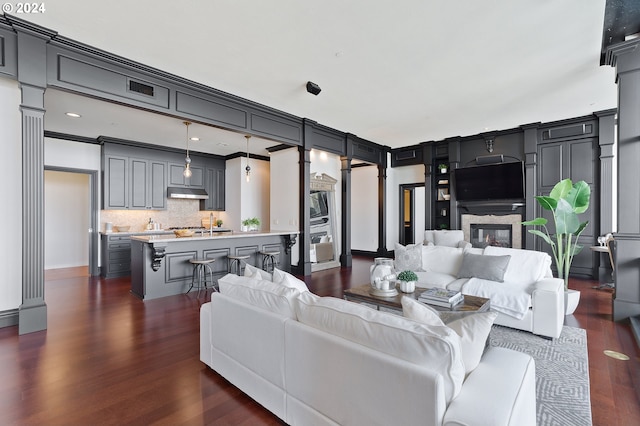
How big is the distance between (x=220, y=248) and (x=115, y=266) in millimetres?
2616

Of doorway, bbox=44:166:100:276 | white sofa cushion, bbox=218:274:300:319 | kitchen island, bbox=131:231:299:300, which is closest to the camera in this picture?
white sofa cushion, bbox=218:274:300:319

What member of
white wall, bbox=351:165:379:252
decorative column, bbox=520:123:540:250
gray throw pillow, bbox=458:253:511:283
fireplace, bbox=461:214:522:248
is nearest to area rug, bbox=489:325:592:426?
gray throw pillow, bbox=458:253:511:283

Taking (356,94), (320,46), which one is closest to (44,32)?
(320,46)

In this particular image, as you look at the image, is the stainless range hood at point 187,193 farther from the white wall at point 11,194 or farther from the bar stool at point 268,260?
the white wall at point 11,194

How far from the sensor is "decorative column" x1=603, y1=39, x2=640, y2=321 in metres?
3.51

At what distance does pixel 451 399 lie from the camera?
1261 millimetres

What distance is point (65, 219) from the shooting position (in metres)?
7.64

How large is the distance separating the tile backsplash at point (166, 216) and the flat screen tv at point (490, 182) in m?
6.22

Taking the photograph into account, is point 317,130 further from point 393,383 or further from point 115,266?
point 393,383

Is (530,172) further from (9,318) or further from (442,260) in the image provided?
(9,318)

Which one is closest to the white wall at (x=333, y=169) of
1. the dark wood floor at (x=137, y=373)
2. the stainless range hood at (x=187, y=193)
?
the stainless range hood at (x=187, y=193)

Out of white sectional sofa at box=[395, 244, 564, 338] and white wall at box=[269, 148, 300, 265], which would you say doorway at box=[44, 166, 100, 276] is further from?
white sectional sofa at box=[395, 244, 564, 338]

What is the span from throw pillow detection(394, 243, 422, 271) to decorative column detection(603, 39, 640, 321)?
223cm

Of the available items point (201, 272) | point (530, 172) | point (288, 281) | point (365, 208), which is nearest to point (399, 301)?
point (288, 281)
